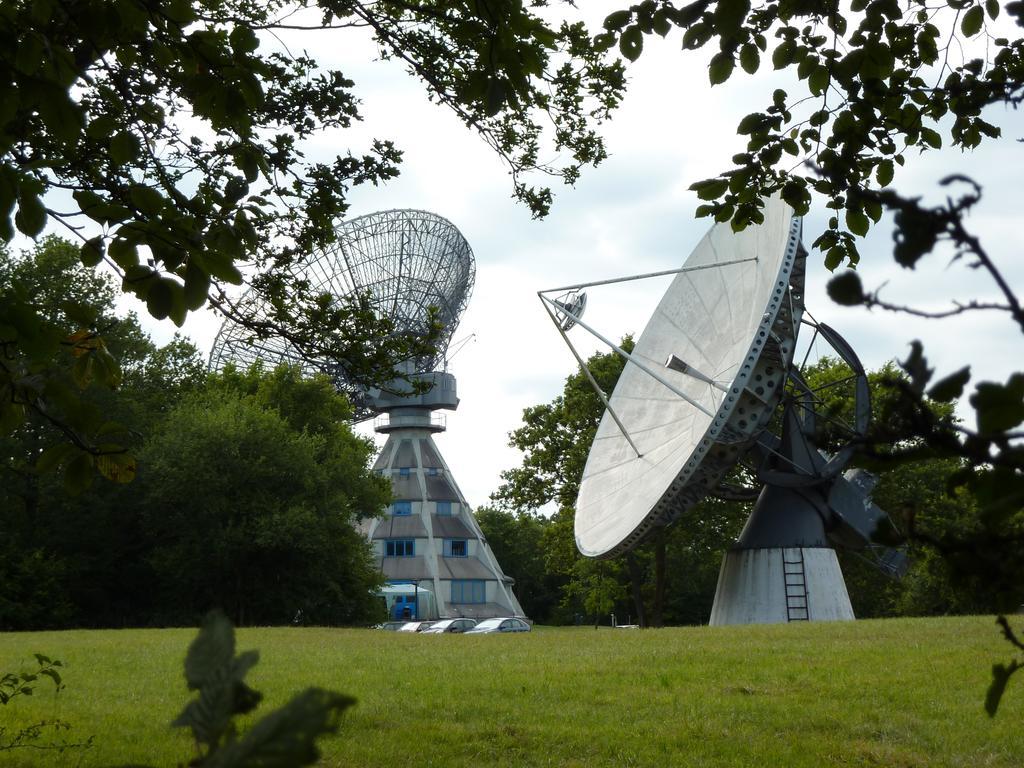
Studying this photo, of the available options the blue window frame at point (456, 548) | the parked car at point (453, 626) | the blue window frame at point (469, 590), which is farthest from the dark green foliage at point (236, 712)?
the blue window frame at point (456, 548)

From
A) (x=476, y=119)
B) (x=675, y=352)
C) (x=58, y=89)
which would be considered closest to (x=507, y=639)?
(x=675, y=352)

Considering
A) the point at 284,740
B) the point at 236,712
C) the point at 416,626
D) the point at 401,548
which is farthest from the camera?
the point at 401,548

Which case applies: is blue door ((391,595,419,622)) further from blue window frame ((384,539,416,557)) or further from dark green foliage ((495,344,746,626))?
dark green foliage ((495,344,746,626))

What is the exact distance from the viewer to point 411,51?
25.2ft

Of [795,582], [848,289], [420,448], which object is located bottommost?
[848,289]

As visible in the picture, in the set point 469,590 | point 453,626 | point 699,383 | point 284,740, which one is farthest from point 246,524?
point 284,740

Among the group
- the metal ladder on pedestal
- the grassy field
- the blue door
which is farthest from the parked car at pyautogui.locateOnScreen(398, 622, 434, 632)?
the grassy field

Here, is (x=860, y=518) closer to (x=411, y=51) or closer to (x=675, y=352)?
(x=675, y=352)

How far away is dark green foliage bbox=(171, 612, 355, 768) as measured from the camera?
881 mm

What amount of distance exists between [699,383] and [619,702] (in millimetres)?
12900

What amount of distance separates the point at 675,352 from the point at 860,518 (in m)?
5.48

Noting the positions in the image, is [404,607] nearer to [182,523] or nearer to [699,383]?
[182,523]

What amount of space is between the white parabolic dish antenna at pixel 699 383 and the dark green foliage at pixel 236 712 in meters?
18.3

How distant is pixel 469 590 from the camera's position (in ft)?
203
